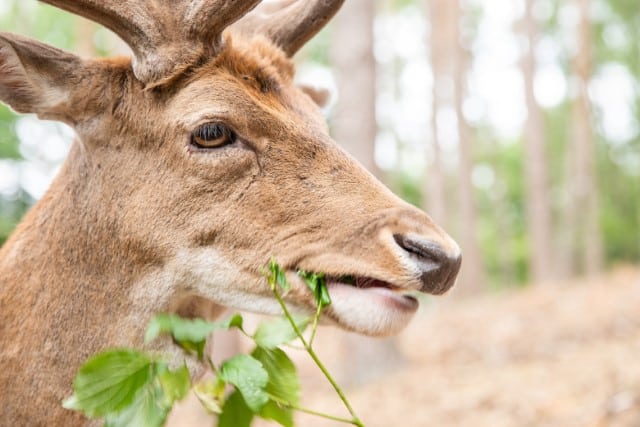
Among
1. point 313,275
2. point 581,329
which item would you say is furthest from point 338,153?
point 581,329

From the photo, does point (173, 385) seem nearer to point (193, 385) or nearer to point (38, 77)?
point (193, 385)

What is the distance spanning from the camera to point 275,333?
2547mm

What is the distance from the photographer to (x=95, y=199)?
9.95ft

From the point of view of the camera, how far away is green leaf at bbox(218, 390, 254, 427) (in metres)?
2.58

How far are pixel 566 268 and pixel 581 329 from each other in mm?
18243

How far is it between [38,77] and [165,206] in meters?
0.69

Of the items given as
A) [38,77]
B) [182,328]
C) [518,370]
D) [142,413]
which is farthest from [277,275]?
[518,370]

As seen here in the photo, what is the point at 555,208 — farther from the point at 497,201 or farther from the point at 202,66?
the point at 202,66

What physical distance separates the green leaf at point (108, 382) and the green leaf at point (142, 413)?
17 mm

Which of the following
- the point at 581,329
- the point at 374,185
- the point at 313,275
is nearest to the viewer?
the point at 313,275

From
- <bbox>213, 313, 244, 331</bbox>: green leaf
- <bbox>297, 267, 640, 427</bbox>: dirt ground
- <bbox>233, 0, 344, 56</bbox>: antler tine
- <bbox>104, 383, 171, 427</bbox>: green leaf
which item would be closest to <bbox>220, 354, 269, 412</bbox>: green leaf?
<bbox>213, 313, 244, 331</bbox>: green leaf

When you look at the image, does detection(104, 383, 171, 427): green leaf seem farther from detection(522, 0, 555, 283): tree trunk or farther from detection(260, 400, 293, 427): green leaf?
detection(522, 0, 555, 283): tree trunk

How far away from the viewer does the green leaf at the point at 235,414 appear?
2578 millimetres

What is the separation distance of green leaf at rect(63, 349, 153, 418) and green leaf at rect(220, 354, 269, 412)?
0.83 feet
